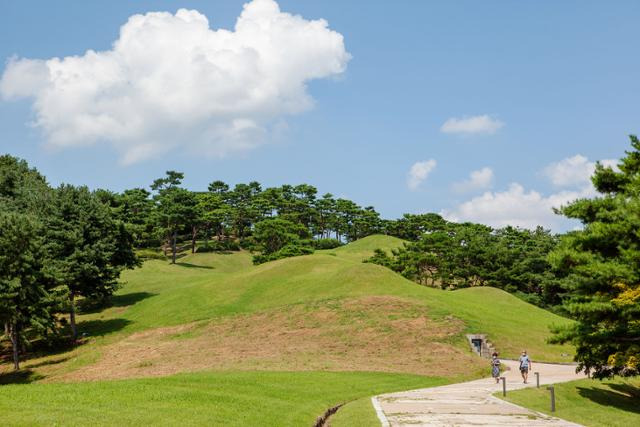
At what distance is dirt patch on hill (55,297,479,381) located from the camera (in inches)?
1545

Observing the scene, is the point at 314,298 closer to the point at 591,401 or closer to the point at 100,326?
the point at 100,326

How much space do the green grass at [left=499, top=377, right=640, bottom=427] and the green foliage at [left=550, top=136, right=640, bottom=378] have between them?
179cm

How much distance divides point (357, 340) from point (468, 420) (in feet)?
84.0

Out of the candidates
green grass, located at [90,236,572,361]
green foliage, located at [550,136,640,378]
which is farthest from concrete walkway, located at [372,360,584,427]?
green grass, located at [90,236,572,361]

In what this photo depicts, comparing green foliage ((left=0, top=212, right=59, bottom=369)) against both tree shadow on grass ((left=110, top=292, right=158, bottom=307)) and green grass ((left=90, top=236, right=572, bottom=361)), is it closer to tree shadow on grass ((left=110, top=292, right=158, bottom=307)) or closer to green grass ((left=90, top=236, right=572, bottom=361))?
green grass ((left=90, top=236, right=572, bottom=361))

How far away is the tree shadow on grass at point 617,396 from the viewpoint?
2714cm

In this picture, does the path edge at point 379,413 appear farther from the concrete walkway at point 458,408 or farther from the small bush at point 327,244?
the small bush at point 327,244

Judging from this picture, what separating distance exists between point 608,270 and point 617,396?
10.5m

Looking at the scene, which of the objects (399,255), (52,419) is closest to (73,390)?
(52,419)

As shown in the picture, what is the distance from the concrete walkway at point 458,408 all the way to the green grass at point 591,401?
144 cm

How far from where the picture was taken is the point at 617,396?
29.4 meters

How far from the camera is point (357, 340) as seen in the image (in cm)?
4600

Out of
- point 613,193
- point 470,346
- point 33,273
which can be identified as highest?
point 613,193

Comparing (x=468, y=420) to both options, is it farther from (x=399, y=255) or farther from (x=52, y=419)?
(x=399, y=255)
